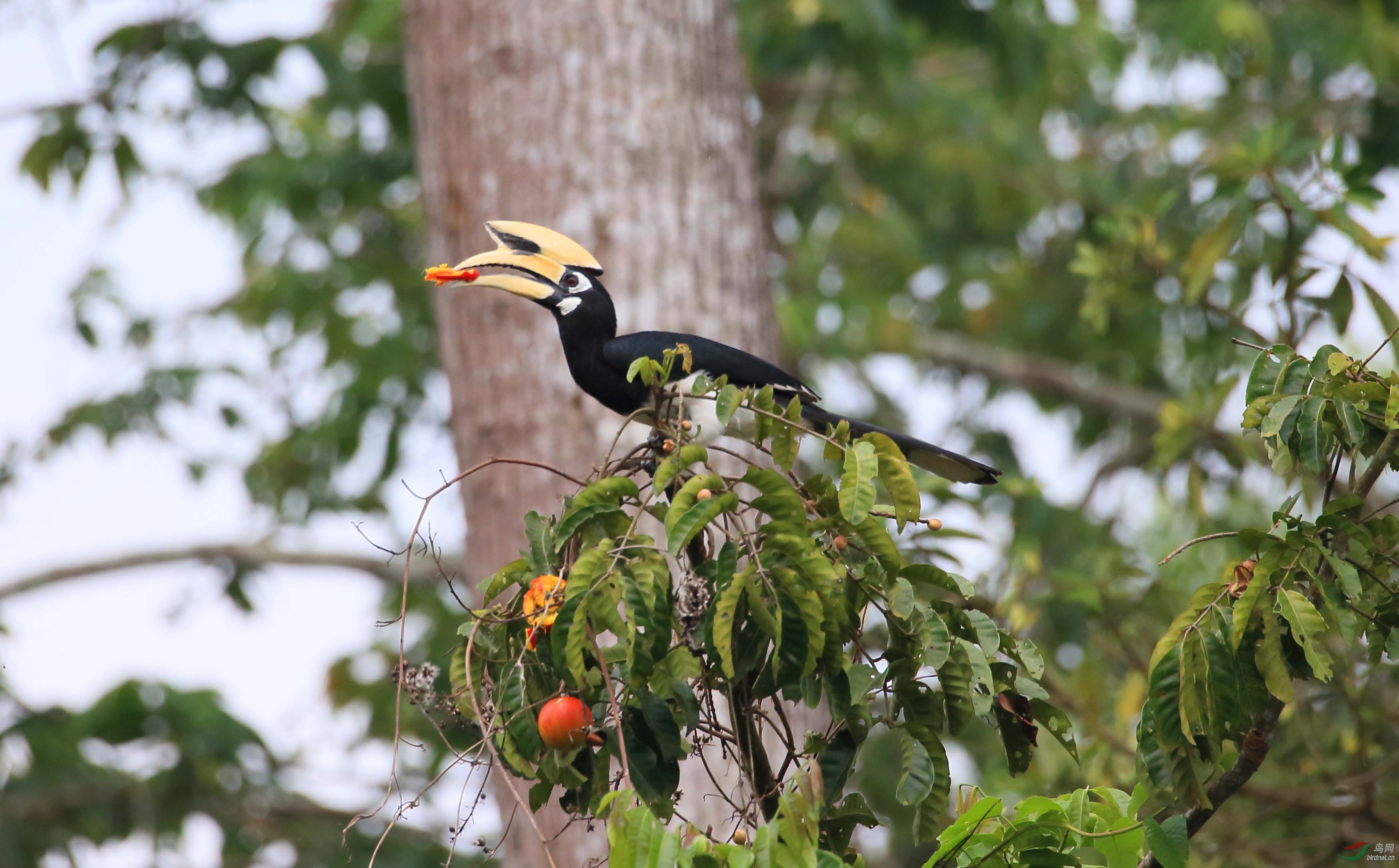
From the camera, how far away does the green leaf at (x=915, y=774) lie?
148 centimetres

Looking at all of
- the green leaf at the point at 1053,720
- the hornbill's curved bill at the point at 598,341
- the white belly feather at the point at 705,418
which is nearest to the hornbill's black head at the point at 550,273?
the hornbill's curved bill at the point at 598,341

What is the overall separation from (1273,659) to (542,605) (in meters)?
0.81

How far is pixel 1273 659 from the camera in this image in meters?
1.48

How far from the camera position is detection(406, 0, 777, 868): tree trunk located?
3.23 meters

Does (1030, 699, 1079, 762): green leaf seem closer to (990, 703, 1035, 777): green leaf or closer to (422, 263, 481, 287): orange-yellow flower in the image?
(990, 703, 1035, 777): green leaf

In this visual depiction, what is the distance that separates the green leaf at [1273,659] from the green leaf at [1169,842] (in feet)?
0.59

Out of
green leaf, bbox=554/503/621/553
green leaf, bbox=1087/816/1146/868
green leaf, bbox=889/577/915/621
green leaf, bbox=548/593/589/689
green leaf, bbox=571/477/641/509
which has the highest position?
green leaf, bbox=889/577/915/621

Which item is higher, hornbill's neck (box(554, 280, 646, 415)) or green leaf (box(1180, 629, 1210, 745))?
hornbill's neck (box(554, 280, 646, 415))

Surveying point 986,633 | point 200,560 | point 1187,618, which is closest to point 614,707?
point 986,633

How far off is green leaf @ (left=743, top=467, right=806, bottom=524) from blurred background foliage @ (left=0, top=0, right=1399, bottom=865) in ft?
6.36

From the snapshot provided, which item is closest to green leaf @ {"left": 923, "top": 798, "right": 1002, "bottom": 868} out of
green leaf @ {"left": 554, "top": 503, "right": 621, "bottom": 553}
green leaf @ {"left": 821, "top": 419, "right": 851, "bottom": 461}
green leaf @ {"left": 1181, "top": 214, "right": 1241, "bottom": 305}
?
green leaf @ {"left": 821, "top": 419, "right": 851, "bottom": 461}

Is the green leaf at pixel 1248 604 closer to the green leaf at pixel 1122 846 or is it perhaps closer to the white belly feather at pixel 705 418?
the green leaf at pixel 1122 846

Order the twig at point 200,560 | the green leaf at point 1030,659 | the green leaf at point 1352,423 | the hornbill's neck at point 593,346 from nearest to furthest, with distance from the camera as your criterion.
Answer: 1. the green leaf at point 1352,423
2. the green leaf at point 1030,659
3. the hornbill's neck at point 593,346
4. the twig at point 200,560

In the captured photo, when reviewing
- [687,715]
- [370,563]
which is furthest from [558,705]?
[370,563]
